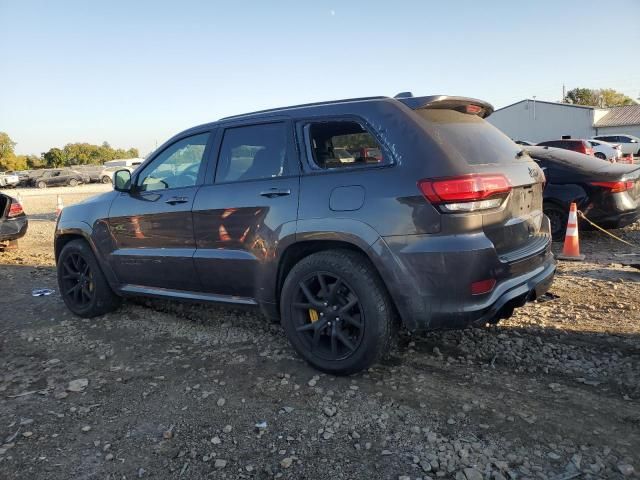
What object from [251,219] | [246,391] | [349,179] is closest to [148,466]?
[246,391]

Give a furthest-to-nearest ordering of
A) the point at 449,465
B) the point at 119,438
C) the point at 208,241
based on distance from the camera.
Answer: the point at 208,241
the point at 119,438
the point at 449,465

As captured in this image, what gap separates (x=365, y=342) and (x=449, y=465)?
959mm

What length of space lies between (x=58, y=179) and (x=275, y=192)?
40335 millimetres

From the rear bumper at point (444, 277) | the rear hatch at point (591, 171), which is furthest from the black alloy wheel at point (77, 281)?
the rear hatch at point (591, 171)

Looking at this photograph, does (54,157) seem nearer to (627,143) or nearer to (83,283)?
(627,143)

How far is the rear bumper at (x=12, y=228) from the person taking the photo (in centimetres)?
876

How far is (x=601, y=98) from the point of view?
2960 inches

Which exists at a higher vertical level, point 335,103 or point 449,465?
point 335,103

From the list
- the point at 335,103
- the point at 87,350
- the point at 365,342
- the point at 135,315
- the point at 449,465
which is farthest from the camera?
the point at 135,315

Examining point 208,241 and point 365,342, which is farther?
point 208,241

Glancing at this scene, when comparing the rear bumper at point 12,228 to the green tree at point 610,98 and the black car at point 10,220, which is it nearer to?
the black car at point 10,220

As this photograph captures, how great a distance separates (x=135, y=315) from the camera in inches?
204

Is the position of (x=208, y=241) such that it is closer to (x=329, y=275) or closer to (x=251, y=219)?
(x=251, y=219)

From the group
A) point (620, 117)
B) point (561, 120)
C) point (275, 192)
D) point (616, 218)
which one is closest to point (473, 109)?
point (275, 192)
